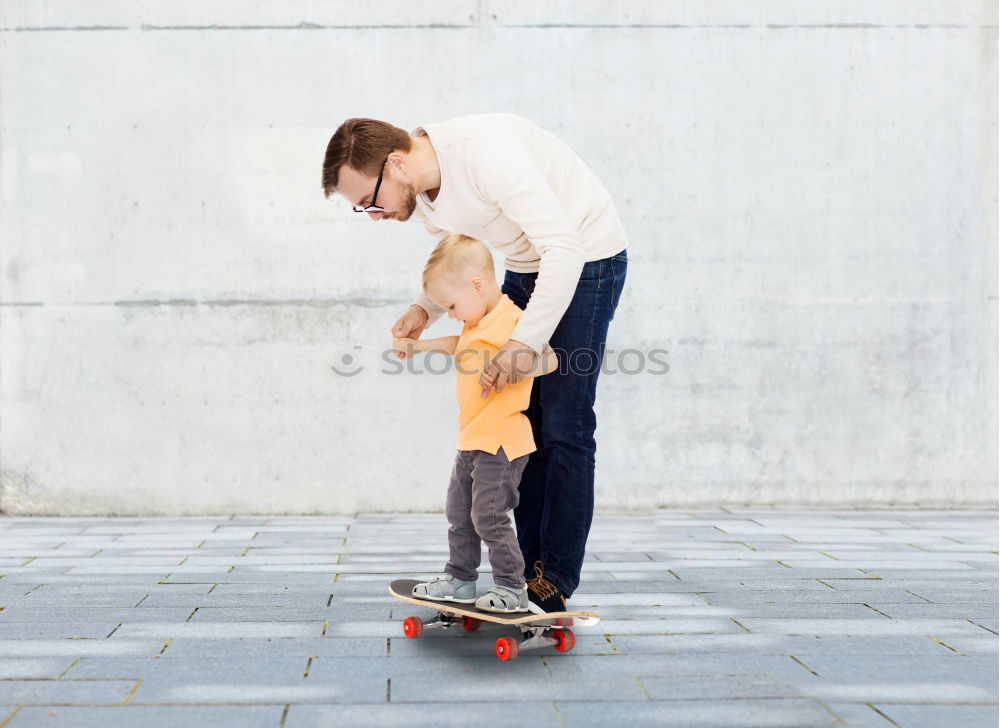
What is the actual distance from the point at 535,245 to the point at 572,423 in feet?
1.66

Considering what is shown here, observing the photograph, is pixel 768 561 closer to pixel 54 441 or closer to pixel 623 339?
pixel 623 339

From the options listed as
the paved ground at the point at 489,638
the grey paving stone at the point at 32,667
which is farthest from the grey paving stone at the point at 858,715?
the grey paving stone at the point at 32,667

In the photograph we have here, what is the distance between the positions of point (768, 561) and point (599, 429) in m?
1.57

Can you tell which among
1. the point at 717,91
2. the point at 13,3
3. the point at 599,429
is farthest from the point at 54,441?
the point at 717,91

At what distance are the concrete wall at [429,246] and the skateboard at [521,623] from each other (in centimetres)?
260

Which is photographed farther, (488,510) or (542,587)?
(542,587)

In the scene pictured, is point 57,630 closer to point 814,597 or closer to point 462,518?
point 462,518

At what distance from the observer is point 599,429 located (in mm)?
5266

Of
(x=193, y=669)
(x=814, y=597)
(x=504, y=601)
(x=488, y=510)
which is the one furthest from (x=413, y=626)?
(x=814, y=597)

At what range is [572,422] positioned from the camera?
8.59ft

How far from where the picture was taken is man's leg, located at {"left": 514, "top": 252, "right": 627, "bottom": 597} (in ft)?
8.57

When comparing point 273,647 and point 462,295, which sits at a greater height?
point 462,295

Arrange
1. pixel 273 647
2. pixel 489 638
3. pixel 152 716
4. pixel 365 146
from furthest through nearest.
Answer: pixel 489 638 → pixel 273 647 → pixel 365 146 → pixel 152 716

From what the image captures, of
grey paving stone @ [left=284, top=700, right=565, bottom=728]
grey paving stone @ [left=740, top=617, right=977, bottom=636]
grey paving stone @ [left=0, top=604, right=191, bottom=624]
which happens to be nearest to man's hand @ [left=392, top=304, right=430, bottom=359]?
grey paving stone @ [left=284, top=700, right=565, bottom=728]
